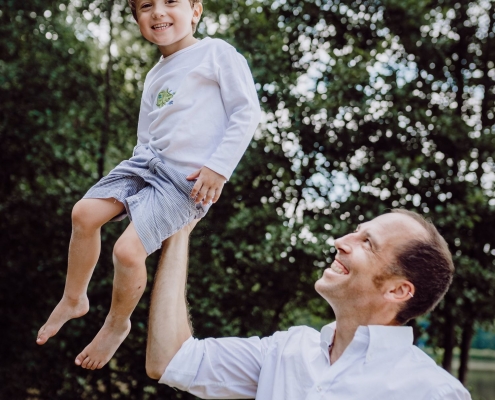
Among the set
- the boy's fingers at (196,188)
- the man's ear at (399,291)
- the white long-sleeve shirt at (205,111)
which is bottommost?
the man's ear at (399,291)

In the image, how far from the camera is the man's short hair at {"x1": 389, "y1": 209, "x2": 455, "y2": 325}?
199 centimetres

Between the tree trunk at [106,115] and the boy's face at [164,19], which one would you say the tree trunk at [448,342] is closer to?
the tree trunk at [106,115]

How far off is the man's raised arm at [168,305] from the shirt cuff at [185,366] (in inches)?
0.7

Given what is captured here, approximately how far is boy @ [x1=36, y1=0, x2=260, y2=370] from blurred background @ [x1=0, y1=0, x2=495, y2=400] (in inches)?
132

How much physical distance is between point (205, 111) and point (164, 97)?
146 mm


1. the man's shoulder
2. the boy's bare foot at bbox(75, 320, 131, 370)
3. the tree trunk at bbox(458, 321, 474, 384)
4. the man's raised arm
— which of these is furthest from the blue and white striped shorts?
the tree trunk at bbox(458, 321, 474, 384)

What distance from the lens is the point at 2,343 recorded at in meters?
6.62

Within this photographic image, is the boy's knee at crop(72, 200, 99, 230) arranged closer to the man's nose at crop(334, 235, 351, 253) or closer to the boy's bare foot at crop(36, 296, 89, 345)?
the boy's bare foot at crop(36, 296, 89, 345)

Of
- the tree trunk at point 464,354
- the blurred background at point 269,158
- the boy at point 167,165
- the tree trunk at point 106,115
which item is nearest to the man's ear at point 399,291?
the boy at point 167,165

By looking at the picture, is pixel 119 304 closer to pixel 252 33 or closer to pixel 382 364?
pixel 382 364

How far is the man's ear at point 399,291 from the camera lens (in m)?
1.99

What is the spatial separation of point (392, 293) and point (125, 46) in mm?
5435

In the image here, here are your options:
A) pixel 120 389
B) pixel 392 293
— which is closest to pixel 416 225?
pixel 392 293

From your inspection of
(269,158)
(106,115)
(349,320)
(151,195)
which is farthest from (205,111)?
(106,115)
